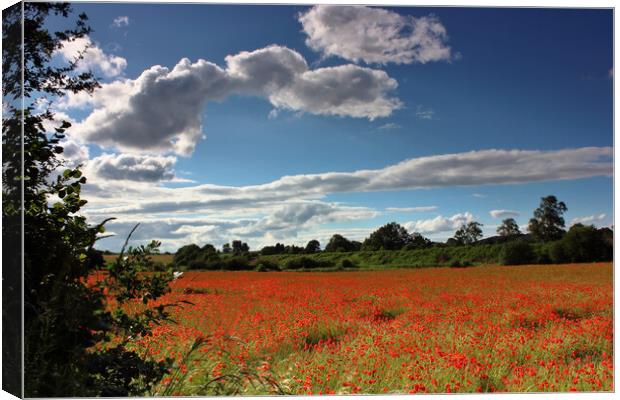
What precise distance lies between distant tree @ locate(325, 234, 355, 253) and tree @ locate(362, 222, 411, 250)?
332mm

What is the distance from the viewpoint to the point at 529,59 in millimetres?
6066

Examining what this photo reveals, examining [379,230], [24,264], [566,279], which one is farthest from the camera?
[566,279]

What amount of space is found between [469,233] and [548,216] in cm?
89

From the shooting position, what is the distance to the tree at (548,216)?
19.9 ft

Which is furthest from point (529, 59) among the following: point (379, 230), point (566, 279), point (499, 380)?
point (566, 279)

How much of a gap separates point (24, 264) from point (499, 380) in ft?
12.7

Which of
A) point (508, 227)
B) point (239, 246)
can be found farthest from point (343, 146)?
point (508, 227)

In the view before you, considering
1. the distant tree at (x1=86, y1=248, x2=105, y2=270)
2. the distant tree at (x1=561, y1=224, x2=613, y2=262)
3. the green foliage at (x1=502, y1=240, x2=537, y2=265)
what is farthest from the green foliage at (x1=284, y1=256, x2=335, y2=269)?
the distant tree at (x1=86, y1=248, x2=105, y2=270)

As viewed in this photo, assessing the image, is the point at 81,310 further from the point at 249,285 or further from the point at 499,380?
the point at 249,285

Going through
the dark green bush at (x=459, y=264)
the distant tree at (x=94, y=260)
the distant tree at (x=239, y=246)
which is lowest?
the dark green bush at (x=459, y=264)

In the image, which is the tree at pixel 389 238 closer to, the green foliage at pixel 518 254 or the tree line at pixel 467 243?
the tree line at pixel 467 243

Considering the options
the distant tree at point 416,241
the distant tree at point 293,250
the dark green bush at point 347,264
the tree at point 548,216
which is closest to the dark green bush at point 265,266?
the dark green bush at point 347,264

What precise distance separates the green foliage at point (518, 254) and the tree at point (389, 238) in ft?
7.90

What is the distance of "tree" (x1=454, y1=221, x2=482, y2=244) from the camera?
635cm
